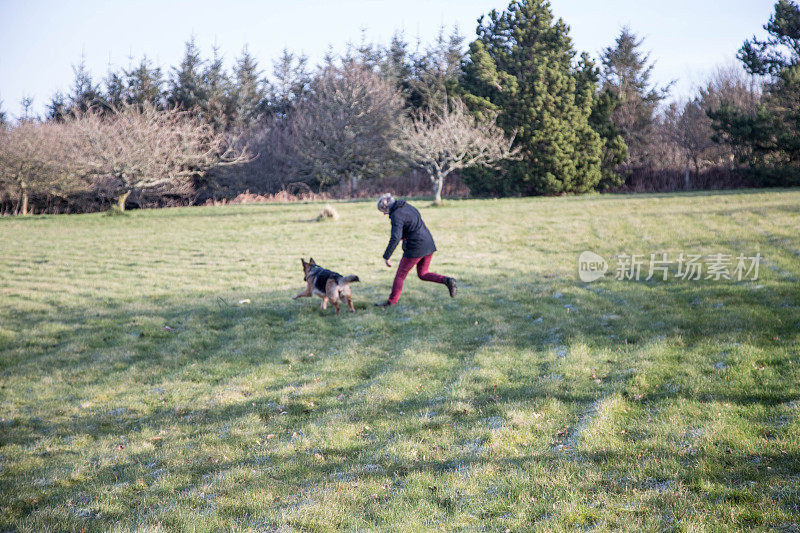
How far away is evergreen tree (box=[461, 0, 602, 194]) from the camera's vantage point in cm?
3516

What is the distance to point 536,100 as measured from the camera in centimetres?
3509

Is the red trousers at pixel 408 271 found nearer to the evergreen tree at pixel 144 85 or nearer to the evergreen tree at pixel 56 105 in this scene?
the evergreen tree at pixel 144 85

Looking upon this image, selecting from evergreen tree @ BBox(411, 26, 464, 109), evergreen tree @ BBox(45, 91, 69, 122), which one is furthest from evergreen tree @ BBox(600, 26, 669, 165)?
evergreen tree @ BBox(45, 91, 69, 122)

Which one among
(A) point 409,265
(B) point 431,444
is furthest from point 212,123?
(B) point 431,444

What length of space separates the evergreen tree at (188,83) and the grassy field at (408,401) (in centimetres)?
3515

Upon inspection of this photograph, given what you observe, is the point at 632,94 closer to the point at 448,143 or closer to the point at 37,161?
the point at 448,143

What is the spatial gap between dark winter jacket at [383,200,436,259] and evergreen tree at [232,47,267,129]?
132ft

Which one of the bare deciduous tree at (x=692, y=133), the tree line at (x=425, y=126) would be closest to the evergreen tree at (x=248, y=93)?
the tree line at (x=425, y=126)

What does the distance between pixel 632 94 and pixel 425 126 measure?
24.2 m

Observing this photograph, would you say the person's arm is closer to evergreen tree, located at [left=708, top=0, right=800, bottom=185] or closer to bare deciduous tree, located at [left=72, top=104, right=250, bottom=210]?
bare deciduous tree, located at [left=72, top=104, right=250, bottom=210]

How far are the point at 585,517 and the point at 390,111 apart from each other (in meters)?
42.2

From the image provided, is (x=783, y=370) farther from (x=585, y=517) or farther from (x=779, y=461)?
(x=585, y=517)

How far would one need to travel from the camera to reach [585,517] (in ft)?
12.5

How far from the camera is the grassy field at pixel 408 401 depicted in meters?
4.14
